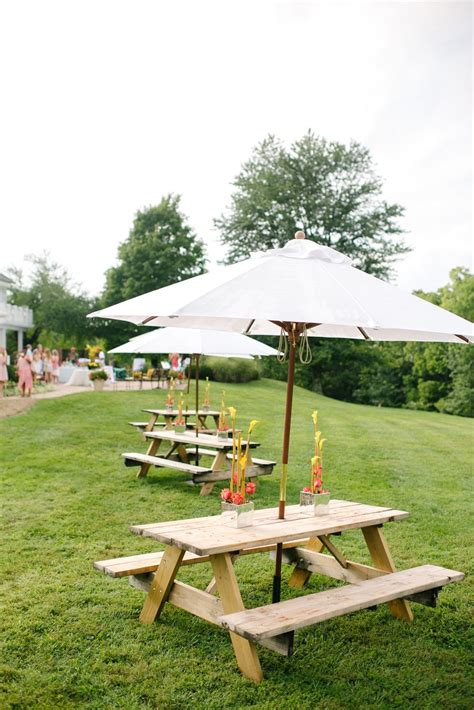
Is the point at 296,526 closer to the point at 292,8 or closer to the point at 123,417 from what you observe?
the point at 292,8

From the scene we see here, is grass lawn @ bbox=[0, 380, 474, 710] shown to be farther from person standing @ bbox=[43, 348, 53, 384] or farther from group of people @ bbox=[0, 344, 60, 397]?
person standing @ bbox=[43, 348, 53, 384]

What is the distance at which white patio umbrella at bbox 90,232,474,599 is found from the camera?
3.81m

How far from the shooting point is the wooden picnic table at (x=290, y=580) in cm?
404

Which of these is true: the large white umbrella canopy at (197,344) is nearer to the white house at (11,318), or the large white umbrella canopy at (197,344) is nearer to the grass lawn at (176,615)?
the grass lawn at (176,615)

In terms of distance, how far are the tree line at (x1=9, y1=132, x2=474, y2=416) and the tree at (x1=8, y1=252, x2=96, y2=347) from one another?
2.47 feet

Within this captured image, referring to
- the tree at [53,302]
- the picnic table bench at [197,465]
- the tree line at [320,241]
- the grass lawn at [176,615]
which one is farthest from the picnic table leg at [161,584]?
the tree at [53,302]

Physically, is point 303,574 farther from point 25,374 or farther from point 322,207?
point 322,207

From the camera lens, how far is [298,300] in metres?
3.96

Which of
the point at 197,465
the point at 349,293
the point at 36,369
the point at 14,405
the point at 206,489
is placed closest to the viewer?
the point at 349,293

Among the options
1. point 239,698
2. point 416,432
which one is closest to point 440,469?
point 416,432

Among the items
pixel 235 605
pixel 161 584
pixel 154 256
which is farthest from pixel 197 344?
pixel 154 256

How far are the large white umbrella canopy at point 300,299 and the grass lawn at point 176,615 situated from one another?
214 cm

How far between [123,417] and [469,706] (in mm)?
13781

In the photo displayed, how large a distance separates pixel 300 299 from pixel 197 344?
19.4 feet
